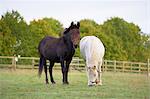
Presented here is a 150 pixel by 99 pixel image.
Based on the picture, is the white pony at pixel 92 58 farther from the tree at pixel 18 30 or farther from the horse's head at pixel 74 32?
the tree at pixel 18 30

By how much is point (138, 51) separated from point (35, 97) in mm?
4375

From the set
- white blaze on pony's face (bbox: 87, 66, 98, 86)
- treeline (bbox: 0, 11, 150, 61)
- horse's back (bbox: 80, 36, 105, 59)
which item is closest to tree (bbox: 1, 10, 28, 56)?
treeline (bbox: 0, 11, 150, 61)

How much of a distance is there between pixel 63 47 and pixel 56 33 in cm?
334

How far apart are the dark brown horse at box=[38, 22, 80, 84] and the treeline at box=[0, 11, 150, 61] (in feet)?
0.92

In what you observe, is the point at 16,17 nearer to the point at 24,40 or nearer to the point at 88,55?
the point at 24,40

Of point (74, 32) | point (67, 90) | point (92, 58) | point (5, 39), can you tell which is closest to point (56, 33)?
point (74, 32)

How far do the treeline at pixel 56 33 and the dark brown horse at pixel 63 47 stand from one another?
280mm

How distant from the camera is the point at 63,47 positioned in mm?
9555

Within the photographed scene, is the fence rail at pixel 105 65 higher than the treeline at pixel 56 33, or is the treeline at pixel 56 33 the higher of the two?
the treeline at pixel 56 33

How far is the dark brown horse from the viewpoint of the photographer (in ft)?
29.6

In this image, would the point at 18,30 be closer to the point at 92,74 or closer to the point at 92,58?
the point at 92,58

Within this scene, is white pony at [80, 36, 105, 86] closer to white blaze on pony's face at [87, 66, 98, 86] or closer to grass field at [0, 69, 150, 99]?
white blaze on pony's face at [87, 66, 98, 86]

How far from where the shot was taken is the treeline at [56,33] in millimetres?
7961

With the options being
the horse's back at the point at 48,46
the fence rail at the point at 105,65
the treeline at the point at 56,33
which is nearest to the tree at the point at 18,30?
the treeline at the point at 56,33
